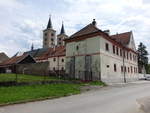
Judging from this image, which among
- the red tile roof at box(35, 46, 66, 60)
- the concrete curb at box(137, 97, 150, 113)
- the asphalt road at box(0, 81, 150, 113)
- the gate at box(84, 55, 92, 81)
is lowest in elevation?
the concrete curb at box(137, 97, 150, 113)

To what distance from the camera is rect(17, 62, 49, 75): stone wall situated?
92.3 feet

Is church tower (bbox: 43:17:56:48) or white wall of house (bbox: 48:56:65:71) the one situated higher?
church tower (bbox: 43:17:56:48)

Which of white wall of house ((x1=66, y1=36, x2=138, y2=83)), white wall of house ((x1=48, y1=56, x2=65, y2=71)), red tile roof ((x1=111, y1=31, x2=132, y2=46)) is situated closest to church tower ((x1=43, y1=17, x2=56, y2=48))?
white wall of house ((x1=48, y1=56, x2=65, y2=71))

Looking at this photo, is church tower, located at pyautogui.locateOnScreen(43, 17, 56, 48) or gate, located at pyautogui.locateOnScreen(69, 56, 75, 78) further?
church tower, located at pyautogui.locateOnScreen(43, 17, 56, 48)

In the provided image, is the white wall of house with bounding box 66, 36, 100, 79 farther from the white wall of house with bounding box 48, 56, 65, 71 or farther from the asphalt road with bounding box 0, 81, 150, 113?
the asphalt road with bounding box 0, 81, 150, 113

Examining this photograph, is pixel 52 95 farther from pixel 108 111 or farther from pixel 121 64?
pixel 121 64

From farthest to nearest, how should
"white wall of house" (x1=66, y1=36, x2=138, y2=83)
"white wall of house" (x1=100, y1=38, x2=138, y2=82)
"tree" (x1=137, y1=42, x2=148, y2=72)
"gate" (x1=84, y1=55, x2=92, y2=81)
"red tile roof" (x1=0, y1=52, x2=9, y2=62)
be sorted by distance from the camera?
"red tile roof" (x1=0, y1=52, x2=9, y2=62)
"tree" (x1=137, y1=42, x2=148, y2=72)
"gate" (x1=84, y1=55, x2=92, y2=81)
"white wall of house" (x1=100, y1=38, x2=138, y2=82)
"white wall of house" (x1=66, y1=36, x2=138, y2=83)

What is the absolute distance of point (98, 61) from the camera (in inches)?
1096

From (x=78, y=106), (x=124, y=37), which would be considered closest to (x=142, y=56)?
(x=124, y=37)

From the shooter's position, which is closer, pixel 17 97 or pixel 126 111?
pixel 126 111

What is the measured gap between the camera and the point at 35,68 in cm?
2952

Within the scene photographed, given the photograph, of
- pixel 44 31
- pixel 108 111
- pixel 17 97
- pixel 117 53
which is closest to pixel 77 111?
pixel 108 111

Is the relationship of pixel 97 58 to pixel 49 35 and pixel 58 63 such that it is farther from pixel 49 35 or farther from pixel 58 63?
pixel 49 35

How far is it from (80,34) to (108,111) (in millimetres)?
23829
